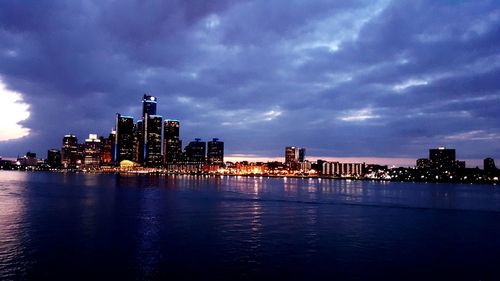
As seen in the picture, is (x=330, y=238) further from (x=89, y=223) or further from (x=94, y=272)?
(x=89, y=223)

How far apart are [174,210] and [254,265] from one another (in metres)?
31.0

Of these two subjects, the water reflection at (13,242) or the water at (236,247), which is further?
the water at (236,247)

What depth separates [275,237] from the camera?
1428 inches

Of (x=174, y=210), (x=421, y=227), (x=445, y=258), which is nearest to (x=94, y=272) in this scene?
(x=445, y=258)

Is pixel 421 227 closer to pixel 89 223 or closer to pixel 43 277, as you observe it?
pixel 89 223

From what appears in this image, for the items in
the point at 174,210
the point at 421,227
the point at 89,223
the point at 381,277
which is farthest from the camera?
the point at 174,210

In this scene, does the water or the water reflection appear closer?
the water reflection

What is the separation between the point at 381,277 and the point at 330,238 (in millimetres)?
12078

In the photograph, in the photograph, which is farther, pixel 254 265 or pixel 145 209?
pixel 145 209

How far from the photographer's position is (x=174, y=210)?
2192 inches

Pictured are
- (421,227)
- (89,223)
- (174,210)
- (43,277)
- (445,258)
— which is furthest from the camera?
(174,210)

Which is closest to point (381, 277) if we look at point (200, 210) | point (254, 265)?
point (254, 265)

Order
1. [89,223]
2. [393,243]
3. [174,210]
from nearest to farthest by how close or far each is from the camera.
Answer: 1. [393,243]
2. [89,223]
3. [174,210]

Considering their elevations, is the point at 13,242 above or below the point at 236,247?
above
